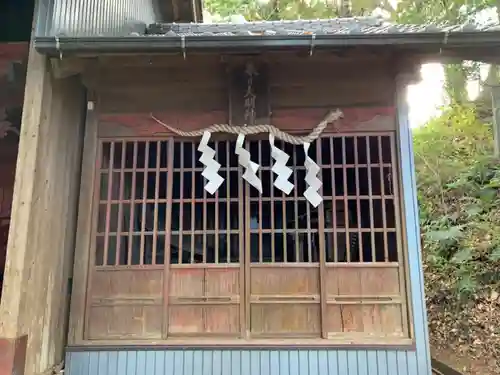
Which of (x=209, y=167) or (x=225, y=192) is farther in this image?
(x=225, y=192)

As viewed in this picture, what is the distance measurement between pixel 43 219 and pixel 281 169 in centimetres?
224

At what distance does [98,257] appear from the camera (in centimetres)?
462

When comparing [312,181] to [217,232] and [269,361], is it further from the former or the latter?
[269,361]

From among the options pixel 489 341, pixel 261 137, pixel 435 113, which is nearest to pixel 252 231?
pixel 261 137

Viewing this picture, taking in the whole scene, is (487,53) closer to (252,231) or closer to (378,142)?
(378,142)

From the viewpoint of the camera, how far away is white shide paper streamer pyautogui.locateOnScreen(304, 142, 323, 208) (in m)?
4.52

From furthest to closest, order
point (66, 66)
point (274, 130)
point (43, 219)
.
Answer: point (274, 130) < point (66, 66) < point (43, 219)

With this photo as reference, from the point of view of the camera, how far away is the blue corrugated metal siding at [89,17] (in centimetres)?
392

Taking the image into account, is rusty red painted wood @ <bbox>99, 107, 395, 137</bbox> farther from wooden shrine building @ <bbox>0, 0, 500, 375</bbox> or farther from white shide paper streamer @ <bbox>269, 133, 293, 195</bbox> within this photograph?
white shide paper streamer @ <bbox>269, 133, 293, 195</bbox>

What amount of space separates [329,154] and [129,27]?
3343mm

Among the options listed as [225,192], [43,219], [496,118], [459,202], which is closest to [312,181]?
[225,192]

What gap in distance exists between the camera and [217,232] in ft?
14.8

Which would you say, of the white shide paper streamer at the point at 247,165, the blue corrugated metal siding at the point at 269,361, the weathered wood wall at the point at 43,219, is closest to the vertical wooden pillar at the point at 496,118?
the blue corrugated metal siding at the point at 269,361

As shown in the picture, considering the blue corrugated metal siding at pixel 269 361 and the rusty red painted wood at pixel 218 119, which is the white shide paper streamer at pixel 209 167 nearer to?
the rusty red painted wood at pixel 218 119
